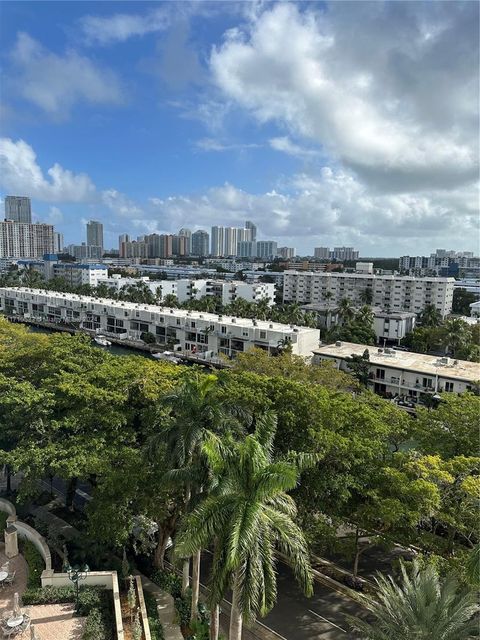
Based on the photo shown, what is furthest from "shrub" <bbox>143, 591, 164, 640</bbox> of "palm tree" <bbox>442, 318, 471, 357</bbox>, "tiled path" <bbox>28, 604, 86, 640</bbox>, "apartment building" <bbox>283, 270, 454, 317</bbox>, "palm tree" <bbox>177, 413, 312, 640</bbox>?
"apartment building" <bbox>283, 270, 454, 317</bbox>

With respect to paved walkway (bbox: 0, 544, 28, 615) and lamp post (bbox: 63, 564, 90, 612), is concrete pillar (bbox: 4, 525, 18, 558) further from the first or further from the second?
lamp post (bbox: 63, 564, 90, 612)

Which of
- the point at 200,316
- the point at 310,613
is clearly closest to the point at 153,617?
the point at 310,613

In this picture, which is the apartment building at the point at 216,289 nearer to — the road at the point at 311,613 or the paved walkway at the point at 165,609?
the road at the point at 311,613

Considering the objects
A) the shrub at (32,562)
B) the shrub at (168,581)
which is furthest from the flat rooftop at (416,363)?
the shrub at (32,562)

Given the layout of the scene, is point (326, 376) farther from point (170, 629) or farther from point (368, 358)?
point (170, 629)

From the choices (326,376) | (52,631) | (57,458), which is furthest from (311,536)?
(326,376)
